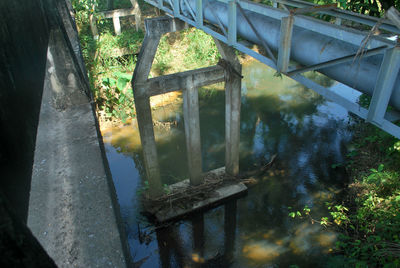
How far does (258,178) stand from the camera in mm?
7199

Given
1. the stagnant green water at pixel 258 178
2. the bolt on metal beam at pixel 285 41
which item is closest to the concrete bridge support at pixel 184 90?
the stagnant green water at pixel 258 178

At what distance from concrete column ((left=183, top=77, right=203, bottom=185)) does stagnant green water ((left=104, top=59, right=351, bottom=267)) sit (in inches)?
34.1

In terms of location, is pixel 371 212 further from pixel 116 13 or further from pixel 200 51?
pixel 116 13

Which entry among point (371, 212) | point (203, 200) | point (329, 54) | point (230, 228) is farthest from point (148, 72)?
point (371, 212)

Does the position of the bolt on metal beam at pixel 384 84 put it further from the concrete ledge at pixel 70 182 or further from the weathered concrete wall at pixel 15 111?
the weathered concrete wall at pixel 15 111

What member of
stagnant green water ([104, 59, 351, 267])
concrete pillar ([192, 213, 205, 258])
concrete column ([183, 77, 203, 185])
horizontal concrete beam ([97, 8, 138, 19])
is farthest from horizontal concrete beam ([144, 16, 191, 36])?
horizontal concrete beam ([97, 8, 138, 19])

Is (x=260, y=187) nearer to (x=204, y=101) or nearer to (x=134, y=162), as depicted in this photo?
(x=134, y=162)

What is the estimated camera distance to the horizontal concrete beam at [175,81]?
507 cm

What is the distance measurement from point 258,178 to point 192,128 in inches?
94.7

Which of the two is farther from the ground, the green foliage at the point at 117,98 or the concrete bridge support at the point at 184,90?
the concrete bridge support at the point at 184,90

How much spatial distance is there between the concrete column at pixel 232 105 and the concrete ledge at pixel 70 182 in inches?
147

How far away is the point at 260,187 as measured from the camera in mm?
6941

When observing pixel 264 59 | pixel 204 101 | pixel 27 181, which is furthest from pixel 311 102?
pixel 27 181

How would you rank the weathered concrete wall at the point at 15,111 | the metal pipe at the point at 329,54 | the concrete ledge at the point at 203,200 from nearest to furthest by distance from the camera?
the weathered concrete wall at the point at 15,111
the metal pipe at the point at 329,54
the concrete ledge at the point at 203,200
